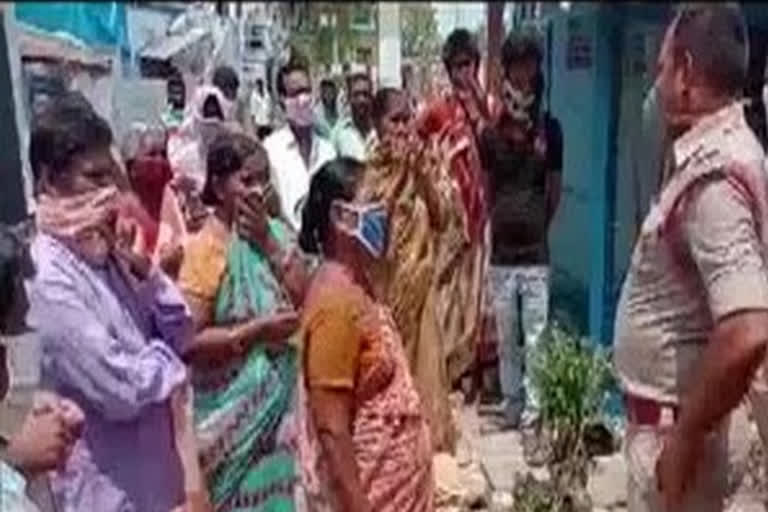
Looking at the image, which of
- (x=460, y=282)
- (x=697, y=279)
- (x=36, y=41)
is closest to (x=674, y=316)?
(x=697, y=279)

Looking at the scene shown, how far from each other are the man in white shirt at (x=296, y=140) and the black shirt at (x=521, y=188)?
0.61 m

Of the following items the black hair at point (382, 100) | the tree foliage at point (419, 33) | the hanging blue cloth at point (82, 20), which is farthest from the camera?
the hanging blue cloth at point (82, 20)

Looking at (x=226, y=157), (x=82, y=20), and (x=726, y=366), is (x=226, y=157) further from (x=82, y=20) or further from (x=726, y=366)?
(x=82, y=20)

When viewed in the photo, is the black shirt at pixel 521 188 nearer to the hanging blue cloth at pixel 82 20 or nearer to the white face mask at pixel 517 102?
the white face mask at pixel 517 102

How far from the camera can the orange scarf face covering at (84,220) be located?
4227 mm

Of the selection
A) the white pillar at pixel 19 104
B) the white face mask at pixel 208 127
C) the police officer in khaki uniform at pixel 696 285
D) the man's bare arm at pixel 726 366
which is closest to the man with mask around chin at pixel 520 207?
the white face mask at pixel 208 127

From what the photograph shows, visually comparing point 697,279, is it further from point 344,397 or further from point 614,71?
point 614,71

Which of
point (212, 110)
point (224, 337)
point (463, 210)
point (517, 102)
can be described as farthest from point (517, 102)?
point (224, 337)

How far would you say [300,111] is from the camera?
743cm

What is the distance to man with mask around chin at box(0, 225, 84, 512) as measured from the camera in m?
3.61

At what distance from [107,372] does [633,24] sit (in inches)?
145

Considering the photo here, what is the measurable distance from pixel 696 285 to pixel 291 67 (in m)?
3.54

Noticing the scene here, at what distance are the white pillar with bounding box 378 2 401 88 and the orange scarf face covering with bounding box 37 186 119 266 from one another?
2736mm

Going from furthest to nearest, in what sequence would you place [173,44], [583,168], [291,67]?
[173,44] < [291,67] < [583,168]
